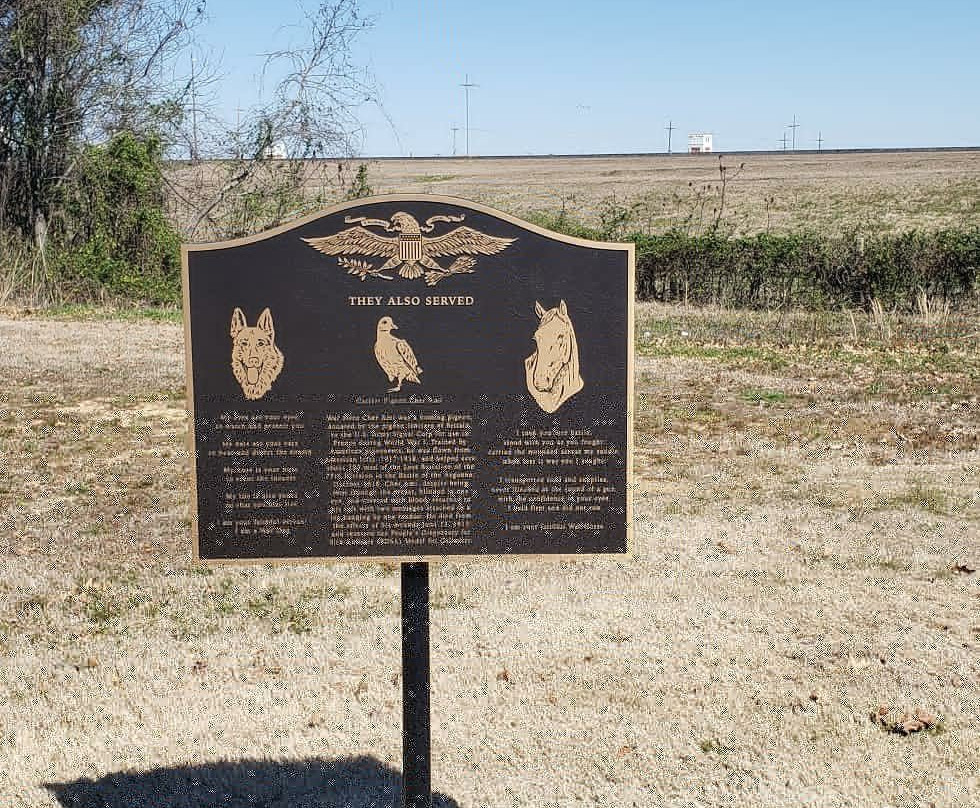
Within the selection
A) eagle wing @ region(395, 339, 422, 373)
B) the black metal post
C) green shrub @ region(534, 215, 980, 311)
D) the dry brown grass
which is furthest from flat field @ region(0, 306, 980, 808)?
the dry brown grass

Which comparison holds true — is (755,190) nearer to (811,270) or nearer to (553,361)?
(811,270)

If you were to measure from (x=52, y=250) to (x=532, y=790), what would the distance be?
58.3 feet

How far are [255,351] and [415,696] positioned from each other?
4.25 feet

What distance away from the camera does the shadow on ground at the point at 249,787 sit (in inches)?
157

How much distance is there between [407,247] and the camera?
11.1ft

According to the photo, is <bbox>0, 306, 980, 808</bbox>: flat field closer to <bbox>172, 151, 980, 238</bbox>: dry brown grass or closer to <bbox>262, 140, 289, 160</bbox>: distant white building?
<bbox>262, 140, 289, 160</bbox>: distant white building

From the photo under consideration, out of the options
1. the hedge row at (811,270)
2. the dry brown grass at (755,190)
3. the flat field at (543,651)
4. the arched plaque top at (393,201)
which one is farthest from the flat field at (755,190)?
the arched plaque top at (393,201)

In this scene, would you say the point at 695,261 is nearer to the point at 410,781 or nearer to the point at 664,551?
the point at 664,551

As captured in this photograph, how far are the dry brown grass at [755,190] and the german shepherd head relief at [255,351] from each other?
16.2 metres

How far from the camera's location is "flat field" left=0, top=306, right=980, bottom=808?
13.6ft

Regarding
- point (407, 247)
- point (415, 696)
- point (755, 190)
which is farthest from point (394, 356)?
point (755, 190)

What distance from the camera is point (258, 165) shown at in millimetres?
19266

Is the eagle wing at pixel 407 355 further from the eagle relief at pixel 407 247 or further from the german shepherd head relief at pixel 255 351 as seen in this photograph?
the german shepherd head relief at pixel 255 351

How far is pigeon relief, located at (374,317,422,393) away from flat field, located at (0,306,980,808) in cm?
171
